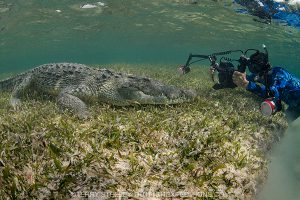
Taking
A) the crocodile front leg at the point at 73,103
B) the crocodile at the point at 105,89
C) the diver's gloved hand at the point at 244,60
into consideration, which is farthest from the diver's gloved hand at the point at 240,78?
the crocodile front leg at the point at 73,103

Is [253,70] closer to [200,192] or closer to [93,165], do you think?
[200,192]

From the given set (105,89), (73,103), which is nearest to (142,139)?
(73,103)

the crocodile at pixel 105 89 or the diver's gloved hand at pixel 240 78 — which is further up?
the crocodile at pixel 105 89

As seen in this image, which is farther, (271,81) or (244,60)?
(244,60)

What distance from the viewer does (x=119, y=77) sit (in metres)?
6.81

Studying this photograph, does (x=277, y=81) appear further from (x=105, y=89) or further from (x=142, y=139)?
(x=142, y=139)

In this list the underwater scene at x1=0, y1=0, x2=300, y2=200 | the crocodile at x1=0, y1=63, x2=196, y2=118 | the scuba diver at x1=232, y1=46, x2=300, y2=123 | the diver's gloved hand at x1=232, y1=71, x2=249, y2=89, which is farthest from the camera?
the diver's gloved hand at x1=232, y1=71, x2=249, y2=89

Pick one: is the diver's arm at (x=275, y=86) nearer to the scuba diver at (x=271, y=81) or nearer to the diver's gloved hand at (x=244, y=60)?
the scuba diver at (x=271, y=81)

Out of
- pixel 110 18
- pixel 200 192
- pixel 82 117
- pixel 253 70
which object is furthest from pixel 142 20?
pixel 200 192

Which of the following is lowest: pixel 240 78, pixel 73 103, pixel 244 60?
pixel 240 78

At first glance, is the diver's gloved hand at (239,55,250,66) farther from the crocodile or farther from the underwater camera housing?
the crocodile

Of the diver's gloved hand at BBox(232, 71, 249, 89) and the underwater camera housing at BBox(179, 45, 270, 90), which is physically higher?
the underwater camera housing at BBox(179, 45, 270, 90)

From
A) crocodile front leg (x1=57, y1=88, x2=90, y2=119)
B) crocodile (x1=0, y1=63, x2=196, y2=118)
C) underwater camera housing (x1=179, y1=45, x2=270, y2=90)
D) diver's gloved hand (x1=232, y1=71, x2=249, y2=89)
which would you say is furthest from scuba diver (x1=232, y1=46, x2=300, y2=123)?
crocodile front leg (x1=57, y1=88, x2=90, y2=119)

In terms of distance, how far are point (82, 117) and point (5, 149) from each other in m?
1.93
